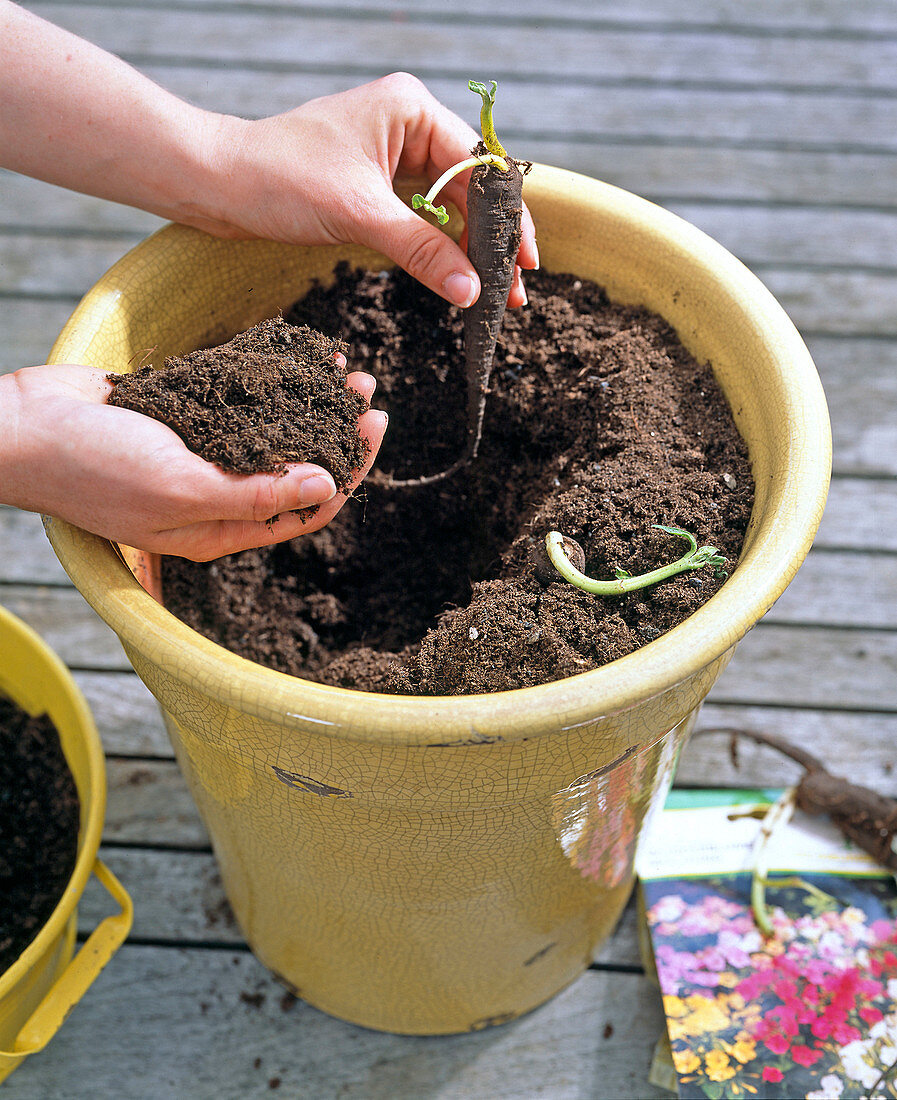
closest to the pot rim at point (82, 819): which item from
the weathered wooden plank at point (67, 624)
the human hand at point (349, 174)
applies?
the weathered wooden plank at point (67, 624)

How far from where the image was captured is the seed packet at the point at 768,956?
100cm

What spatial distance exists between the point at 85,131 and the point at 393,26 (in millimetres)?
1426

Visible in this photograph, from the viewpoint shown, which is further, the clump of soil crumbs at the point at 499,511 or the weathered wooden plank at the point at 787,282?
the weathered wooden plank at the point at 787,282

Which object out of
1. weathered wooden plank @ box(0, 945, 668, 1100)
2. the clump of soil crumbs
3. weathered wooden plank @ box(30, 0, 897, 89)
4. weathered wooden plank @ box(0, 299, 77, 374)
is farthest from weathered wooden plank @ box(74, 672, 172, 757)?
weathered wooden plank @ box(30, 0, 897, 89)

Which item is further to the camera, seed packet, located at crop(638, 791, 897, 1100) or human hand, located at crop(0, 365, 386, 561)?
seed packet, located at crop(638, 791, 897, 1100)

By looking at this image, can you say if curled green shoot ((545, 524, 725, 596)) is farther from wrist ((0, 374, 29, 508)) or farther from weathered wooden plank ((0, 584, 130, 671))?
weathered wooden plank ((0, 584, 130, 671))

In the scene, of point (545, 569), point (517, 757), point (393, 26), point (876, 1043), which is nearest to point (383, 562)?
point (545, 569)

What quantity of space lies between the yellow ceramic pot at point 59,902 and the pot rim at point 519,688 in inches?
14.4

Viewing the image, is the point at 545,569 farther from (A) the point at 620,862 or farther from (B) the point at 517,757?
(A) the point at 620,862

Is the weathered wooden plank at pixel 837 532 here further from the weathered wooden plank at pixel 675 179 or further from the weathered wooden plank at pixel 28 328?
the weathered wooden plank at pixel 675 179

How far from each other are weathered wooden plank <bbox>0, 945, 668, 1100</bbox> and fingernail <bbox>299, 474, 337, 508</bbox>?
71 cm

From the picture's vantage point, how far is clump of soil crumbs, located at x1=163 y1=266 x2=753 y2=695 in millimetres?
747

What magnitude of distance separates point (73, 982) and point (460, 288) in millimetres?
802

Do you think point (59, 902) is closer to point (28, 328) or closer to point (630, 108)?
point (28, 328)
